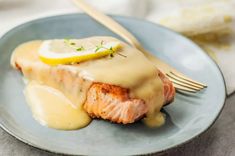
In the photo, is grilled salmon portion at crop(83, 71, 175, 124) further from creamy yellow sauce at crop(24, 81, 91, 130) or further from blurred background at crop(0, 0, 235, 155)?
blurred background at crop(0, 0, 235, 155)

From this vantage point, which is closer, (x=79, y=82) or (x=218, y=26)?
(x=79, y=82)

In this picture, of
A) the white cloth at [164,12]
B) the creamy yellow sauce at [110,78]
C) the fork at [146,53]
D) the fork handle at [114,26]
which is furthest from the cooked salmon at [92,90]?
the white cloth at [164,12]

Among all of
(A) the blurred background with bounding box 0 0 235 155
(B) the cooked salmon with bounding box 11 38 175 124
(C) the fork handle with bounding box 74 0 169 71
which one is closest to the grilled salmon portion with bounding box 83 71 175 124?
(B) the cooked salmon with bounding box 11 38 175 124

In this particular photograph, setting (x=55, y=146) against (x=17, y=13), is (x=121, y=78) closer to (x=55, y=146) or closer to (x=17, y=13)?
(x=55, y=146)

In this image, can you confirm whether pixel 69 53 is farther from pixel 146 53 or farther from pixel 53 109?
pixel 146 53

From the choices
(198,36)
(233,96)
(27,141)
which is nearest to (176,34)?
(198,36)
